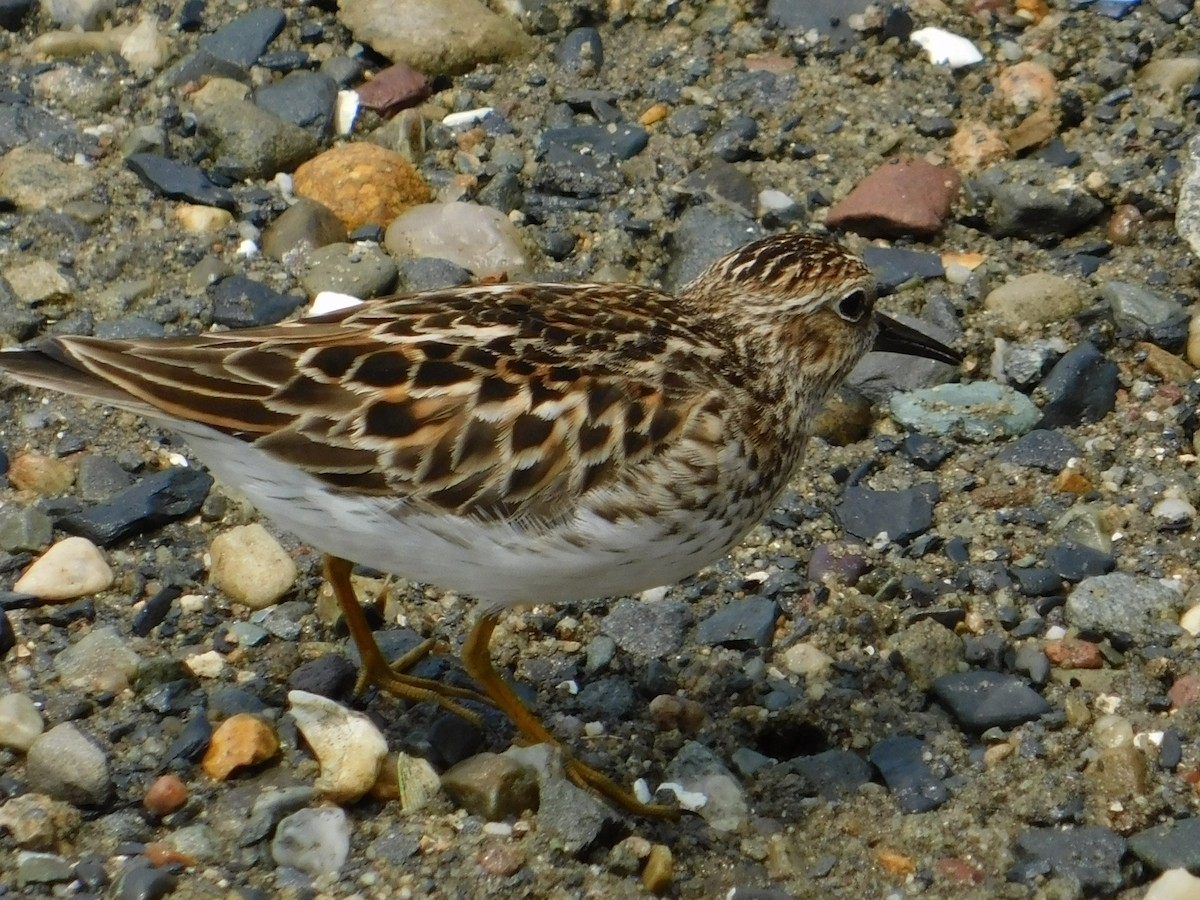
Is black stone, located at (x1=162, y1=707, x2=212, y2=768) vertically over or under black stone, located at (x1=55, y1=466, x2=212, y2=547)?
under

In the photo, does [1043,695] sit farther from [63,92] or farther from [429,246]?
[63,92]

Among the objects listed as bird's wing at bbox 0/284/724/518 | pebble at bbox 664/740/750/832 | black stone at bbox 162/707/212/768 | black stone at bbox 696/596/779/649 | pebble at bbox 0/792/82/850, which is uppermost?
bird's wing at bbox 0/284/724/518

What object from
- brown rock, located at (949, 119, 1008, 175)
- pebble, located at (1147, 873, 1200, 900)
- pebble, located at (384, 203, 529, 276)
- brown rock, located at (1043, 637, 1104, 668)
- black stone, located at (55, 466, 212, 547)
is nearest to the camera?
pebble, located at (1147, 873, 1200, 900)

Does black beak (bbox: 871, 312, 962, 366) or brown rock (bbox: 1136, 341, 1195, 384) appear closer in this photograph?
black beak (bbox: 871, 312, 962, 366)

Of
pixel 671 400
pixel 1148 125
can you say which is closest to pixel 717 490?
pixel 671 400

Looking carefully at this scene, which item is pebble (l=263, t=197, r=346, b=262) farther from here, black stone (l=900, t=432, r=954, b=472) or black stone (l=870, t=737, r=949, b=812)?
black stone (l=870, t=737, r=949, b=812)

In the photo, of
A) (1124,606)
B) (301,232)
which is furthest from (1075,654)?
(301,232)

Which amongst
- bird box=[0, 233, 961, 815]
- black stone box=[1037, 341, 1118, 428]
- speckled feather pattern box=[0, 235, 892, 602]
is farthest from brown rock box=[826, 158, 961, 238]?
speckled feather pattern box=[0, 235, 892, 602]

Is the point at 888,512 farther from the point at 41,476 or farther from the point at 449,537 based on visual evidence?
the point at 41,476
